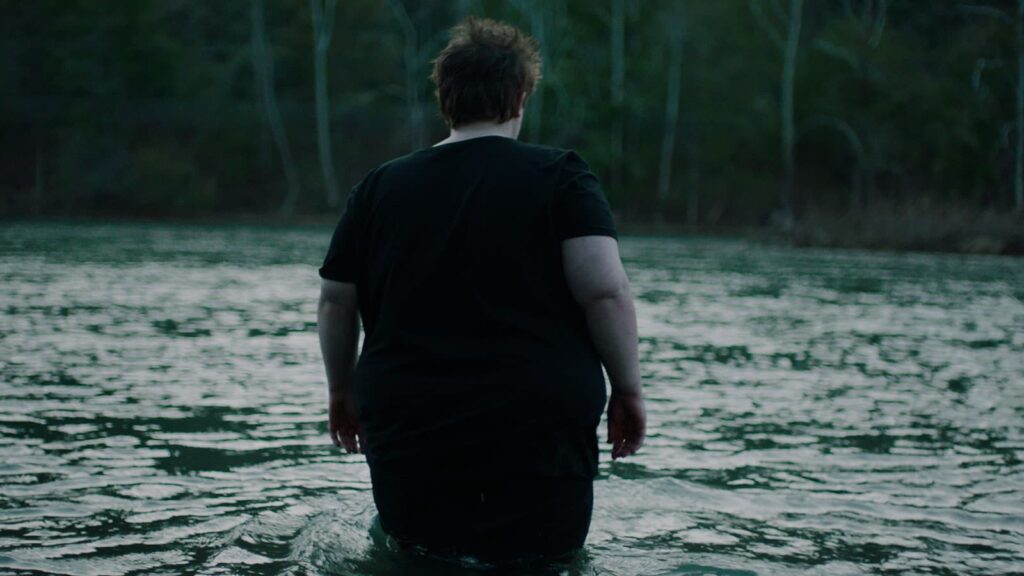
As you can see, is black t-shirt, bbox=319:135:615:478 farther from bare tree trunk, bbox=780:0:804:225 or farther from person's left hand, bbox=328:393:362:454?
bare tree trunk, bbox=780:0:804:225

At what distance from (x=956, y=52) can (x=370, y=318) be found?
4923 cm

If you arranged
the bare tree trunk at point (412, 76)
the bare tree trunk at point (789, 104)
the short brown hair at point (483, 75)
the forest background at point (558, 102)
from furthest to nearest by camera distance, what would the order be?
the bare tree trunk at point (412, 76)
the forest background at point (558, 102)
the bare tree trunk at point (789, 104)
the short brown hair at point (483, 75)

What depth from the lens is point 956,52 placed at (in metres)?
48.8

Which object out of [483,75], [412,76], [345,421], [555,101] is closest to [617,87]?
[555,101]

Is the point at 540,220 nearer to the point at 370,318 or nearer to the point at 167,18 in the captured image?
the point at 370,318

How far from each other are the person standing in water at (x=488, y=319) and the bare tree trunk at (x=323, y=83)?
48.3 metres

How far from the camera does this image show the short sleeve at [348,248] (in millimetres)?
3729

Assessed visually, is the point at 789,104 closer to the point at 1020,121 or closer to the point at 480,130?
the point at 1020,121

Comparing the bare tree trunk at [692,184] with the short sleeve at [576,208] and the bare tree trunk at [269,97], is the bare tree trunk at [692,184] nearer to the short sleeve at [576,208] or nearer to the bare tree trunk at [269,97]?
the bare tree trunk at [269,97]

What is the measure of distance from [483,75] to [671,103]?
49364 millimetres

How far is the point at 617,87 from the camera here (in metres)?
51.8

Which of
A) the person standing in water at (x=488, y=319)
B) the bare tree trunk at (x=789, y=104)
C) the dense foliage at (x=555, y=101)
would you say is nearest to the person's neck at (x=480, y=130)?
the person standing in water at (x=488, y=319)

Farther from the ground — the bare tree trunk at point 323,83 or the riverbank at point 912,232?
the bare tree trunk at point 323,83

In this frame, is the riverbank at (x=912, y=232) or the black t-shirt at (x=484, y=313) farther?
the riverbank at (x=912, y=232)
